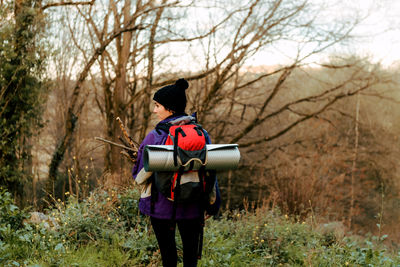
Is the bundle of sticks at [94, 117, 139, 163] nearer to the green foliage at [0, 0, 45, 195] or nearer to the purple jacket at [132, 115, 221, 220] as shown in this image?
the purple jacket at [132, 115, 221, 220]

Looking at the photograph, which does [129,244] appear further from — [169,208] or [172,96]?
[172,96]

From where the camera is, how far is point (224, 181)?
13.8 m

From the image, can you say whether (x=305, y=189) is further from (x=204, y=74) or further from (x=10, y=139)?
(x=10, y=139)

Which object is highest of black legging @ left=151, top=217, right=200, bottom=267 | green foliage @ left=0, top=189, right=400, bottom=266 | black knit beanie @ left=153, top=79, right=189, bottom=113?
black knit beanie @ left=153, top=79, right=189, bottom=113

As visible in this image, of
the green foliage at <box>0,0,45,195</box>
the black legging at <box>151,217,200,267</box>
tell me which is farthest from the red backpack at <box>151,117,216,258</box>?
the green foliage at <box>0,0,45,195</box>

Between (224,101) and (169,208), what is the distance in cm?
1019

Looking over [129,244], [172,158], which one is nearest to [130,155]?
[172,158]

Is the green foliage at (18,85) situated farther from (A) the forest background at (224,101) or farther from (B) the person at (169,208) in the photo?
(B) the person at (169,208)

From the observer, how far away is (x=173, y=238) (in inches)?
104

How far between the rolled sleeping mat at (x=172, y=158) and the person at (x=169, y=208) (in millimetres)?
193

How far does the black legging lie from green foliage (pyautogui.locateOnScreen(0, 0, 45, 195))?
18.0 ft

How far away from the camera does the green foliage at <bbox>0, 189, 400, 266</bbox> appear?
3.51 m

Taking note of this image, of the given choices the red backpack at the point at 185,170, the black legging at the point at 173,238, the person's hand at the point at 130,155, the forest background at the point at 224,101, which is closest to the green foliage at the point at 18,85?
the forest background at the point at 224,101

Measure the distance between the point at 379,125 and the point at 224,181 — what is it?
7.69 m
